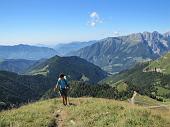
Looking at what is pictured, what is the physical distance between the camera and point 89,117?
86.7 ft

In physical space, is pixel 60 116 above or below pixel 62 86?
below

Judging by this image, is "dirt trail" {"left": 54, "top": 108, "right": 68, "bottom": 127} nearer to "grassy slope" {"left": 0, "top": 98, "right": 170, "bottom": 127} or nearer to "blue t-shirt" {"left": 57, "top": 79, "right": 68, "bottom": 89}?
"grassy slope" {"left": 0, "top": 98, "right": 170, "bottom": 127}

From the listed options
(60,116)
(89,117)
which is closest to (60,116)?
(60,116)

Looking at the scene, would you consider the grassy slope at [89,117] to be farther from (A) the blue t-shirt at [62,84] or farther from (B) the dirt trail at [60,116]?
(A) the blue t-shirt at [62,84]

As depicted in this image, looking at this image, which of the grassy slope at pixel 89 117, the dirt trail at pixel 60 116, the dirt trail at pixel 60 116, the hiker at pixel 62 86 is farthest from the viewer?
the hiker at pixel 62 86

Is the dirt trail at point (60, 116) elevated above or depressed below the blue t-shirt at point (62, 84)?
below

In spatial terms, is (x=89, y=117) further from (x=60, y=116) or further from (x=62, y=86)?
(x=62, y=86)

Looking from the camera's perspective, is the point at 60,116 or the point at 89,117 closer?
the point at 89,117

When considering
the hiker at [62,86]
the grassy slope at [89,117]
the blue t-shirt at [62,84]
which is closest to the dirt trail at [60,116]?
the grassy slope at [89,117]

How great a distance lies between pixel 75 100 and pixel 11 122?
459 inches

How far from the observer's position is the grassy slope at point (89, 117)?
24.3 meters

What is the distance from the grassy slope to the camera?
957 inches

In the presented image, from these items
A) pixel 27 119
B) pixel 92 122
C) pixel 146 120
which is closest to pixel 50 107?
pixel 27 119

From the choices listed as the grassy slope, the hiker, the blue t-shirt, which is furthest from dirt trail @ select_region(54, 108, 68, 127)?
the blue t-shirt
